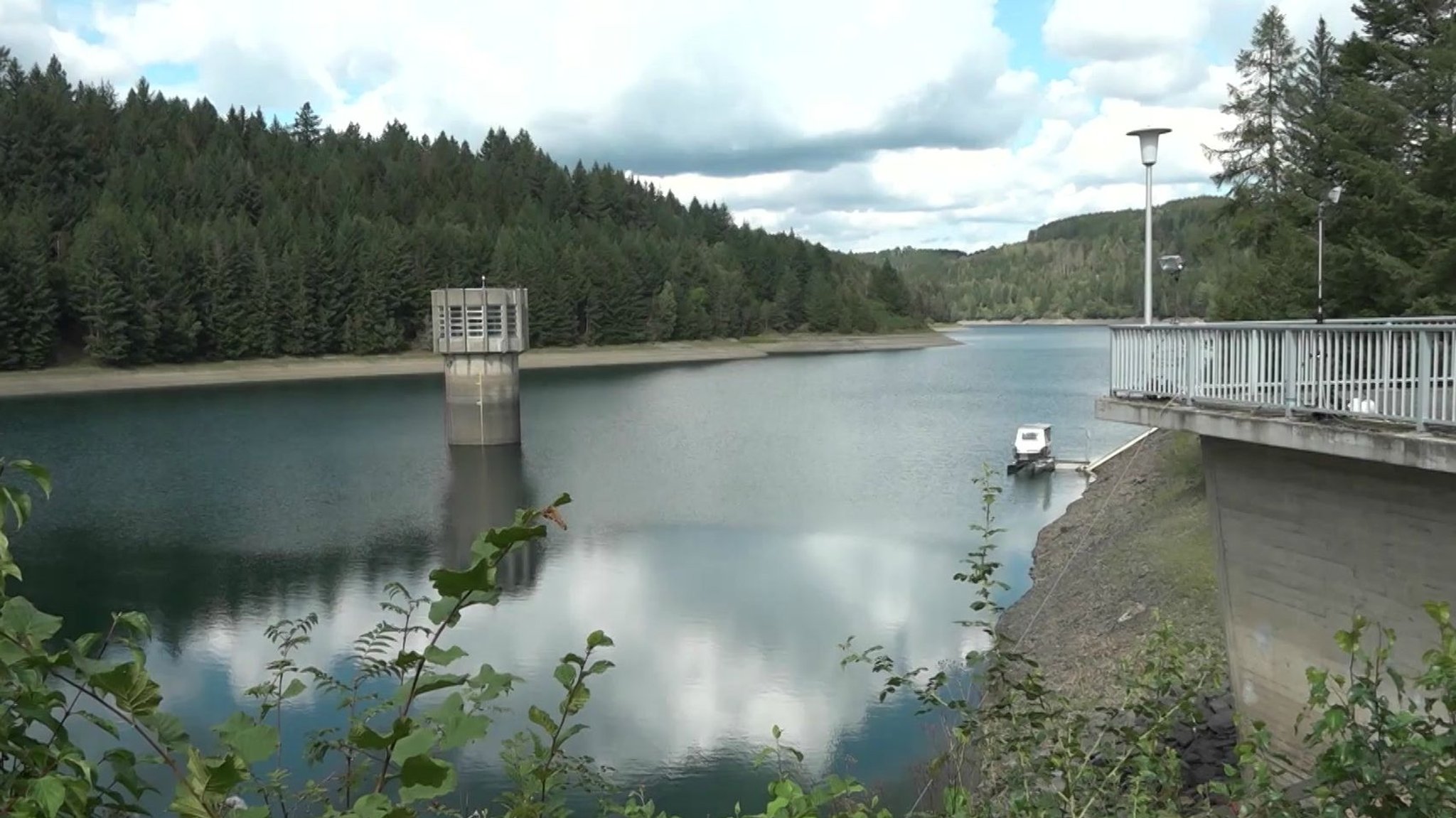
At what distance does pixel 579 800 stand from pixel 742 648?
6116mm

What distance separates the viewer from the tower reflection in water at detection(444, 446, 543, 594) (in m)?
24.2

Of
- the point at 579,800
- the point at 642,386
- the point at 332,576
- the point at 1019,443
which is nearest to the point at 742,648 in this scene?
the point at 579,800

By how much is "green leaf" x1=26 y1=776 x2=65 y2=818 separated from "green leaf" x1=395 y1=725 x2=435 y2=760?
1.90ft

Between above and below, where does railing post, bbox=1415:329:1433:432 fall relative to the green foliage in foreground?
above

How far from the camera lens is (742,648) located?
1859 centimetres

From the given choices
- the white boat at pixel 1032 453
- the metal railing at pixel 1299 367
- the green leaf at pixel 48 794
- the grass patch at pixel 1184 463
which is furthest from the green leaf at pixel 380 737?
the white boat at pixel 1032 453

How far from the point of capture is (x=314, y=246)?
8662cm

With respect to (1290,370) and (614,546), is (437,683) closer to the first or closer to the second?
(1290,370)

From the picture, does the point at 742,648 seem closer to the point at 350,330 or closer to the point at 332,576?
the point at 332,576

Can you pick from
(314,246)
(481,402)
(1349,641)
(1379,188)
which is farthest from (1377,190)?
(314,246)

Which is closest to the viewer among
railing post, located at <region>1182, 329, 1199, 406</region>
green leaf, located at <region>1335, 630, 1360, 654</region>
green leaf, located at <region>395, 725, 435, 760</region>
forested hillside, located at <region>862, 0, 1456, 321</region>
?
green leaf, located at <region>395, 725, 435, 760</region>

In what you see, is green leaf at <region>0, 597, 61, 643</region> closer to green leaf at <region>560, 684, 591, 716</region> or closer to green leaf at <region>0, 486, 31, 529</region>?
green leaf at <region>0, 486, 31, 529</region>

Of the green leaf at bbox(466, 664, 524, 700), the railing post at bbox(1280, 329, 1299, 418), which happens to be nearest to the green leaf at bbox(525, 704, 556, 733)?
the green leaf at bbox(466, 664, 524, 700)

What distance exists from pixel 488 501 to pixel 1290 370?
25920 mm
